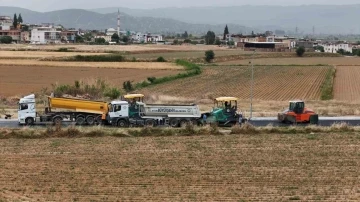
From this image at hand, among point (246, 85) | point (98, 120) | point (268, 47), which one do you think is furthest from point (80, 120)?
point (268, 47)

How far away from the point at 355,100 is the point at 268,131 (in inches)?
857

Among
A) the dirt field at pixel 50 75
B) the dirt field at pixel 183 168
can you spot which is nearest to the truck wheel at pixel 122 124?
the dirt field at pixel 183 168

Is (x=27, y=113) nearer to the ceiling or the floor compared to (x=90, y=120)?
nearer to the ceiling

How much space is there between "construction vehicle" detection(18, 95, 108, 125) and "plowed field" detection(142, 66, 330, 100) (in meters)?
17.0

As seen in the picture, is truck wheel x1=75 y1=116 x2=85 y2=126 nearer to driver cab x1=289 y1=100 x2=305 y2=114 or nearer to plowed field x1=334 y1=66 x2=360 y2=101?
driver cab x1=289 y1=100 x2=305 y2=114

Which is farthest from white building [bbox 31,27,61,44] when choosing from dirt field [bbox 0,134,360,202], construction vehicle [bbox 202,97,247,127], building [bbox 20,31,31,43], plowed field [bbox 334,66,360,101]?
dirt field [bbox 0,134,360,202]

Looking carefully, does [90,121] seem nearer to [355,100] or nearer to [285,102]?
[285,102]

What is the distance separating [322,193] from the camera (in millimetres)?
17906

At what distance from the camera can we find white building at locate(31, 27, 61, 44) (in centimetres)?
17744

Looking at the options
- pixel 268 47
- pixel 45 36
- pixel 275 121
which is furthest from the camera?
pixel 45 36

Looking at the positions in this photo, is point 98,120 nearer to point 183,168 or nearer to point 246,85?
point 183,168

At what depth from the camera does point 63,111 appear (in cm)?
3256

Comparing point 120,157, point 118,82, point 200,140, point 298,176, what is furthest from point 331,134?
point 118,82

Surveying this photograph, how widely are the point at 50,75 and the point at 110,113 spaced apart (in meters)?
38.2
